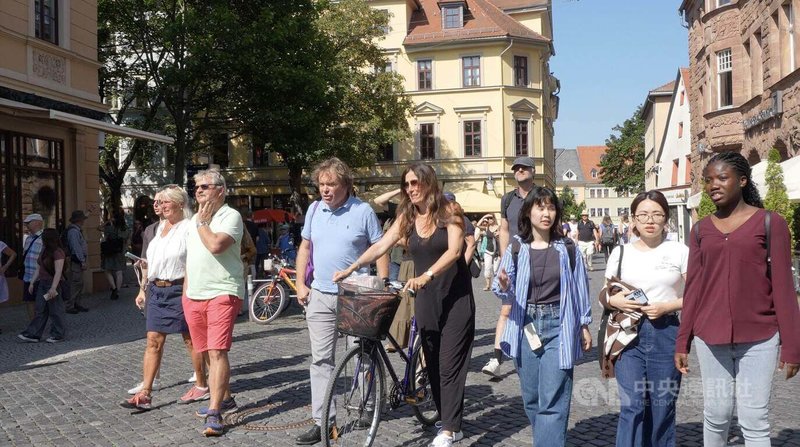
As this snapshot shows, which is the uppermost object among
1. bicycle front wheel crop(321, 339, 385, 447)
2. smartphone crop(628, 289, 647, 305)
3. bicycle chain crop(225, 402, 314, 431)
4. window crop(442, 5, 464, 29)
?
window crop(442, 5, 464, 29)

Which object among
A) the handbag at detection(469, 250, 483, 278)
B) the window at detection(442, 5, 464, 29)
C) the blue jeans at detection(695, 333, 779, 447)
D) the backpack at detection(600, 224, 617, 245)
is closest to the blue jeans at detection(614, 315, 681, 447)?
the blue jeans at detection(695, 333, 779, 447)

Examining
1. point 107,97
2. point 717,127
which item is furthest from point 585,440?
point 107,97

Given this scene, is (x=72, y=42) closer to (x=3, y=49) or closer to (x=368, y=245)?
(x=3, y=49)

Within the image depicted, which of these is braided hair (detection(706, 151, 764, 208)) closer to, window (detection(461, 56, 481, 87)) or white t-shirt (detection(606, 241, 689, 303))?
white t-shirt (detection(606, 241, 689, 303))

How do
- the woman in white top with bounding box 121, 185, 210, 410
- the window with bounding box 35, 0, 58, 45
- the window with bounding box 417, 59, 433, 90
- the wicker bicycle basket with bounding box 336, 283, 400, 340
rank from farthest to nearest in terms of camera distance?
1. the window with bounding box 417, 59, 433, 90
2. the window with bounding box 35, 0, 58, 45
3. the woman in white top with bounding box 121, 185, 210, 410
4. the wicker bicycle basket with bounding box 336, 283, 400, 340

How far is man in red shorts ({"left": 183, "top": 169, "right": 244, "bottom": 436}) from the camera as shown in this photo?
5367 millimetres

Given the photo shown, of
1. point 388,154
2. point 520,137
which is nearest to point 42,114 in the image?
point 388,154

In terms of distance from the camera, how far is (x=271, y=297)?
12203 millimetres

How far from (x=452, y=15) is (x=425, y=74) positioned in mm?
3821

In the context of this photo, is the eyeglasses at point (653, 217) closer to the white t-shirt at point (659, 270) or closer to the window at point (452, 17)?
the white t-shirt at point (659, 270)

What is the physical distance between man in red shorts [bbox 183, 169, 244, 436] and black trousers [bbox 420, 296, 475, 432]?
1462 mm

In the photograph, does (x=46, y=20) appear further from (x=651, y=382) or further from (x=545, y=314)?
(x=651, y=382)

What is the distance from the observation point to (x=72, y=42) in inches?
654

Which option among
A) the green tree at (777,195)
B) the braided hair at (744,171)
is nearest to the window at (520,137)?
the green tree at (777,195)
